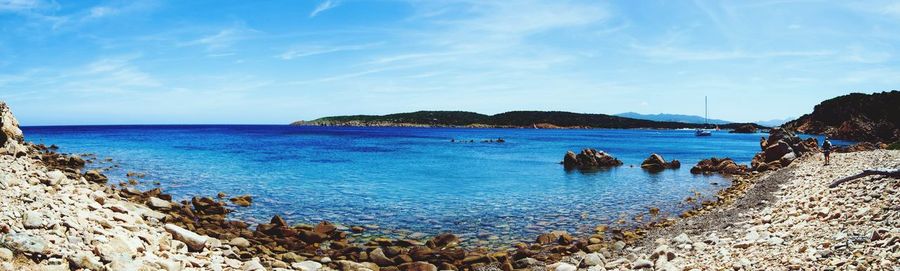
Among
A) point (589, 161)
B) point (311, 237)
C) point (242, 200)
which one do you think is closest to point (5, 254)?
point (311, 237)

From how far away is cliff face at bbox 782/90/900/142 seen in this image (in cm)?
10494

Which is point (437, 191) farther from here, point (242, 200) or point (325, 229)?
point (325, 229)

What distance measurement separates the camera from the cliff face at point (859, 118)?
105 metres

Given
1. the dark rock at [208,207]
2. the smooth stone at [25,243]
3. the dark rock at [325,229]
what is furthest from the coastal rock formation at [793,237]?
the dark rock at [208,207]

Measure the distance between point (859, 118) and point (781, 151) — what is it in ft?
326

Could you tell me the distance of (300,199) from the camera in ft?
84.8

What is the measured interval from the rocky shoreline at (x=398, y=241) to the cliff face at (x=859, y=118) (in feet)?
314

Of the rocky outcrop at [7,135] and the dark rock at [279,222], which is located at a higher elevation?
the rocky outcrop at [7,135]

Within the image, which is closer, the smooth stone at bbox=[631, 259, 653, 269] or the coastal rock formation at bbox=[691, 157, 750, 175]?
the smooth stone at bbox=[631, 259, 653, 269]

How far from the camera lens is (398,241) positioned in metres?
17.0

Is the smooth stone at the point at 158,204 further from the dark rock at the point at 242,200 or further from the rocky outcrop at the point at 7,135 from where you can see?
the rocky outcrop at the point at 7,135

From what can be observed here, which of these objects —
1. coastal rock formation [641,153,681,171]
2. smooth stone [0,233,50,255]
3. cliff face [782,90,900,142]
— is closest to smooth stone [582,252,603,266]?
smooth stone [0,233,50,255]

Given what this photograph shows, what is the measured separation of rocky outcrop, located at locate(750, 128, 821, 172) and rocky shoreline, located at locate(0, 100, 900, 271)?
21328mm

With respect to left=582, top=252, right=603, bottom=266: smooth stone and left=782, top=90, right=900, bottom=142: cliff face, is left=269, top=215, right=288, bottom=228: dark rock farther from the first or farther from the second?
left=782, top=90, right=900, bottom=142: cliff face
